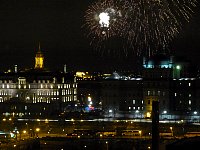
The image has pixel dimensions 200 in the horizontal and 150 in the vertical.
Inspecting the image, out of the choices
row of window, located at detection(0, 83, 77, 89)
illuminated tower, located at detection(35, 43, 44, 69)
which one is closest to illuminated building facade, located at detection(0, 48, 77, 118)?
row of window, located at detection(0, 83, 77, 89)

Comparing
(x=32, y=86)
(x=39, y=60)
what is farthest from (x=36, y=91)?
(x=39, y=60)

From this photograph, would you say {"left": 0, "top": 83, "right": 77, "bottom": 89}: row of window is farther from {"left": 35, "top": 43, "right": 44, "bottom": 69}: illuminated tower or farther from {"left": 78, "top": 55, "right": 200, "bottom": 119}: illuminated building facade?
{"left": 78, "top": 55, "right": 200, "bottom": 119}: illuminated building facade

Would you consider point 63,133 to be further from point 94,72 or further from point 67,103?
point 94,72

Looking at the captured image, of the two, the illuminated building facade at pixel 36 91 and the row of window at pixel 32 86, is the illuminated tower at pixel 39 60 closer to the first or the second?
the illuminated building facade at pixel 36 91

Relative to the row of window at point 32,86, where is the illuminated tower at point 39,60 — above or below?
above

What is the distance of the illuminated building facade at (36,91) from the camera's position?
68.6 meters

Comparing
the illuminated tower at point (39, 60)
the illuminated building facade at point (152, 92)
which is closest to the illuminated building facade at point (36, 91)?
the illuminated tower at point (39, 60)

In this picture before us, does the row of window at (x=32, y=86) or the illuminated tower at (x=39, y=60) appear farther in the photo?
the illuminated tower at (x=39, y=60)

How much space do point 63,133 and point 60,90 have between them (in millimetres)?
23627

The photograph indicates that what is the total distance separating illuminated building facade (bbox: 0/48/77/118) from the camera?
225 feet

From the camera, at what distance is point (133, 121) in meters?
53.6

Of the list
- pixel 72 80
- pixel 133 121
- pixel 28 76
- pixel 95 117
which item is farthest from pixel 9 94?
pixel 133 121

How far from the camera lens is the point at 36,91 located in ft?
237

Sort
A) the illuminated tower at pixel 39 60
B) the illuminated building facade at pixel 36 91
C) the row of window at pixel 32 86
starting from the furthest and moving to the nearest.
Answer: the illuminated tower at pixel 39 60
the row of window at pixel 32 86
the illuminated building facade at pixel 36 91
